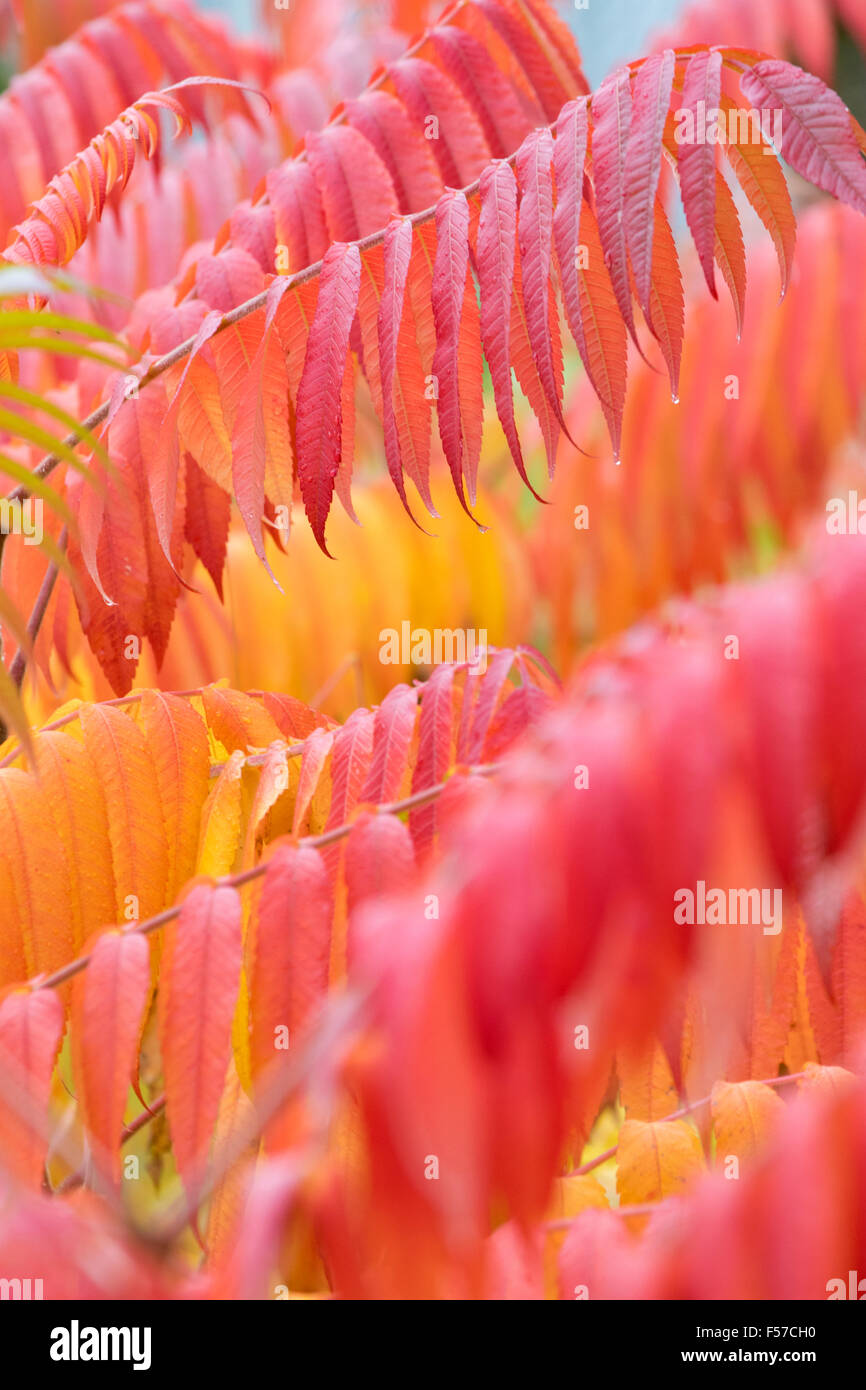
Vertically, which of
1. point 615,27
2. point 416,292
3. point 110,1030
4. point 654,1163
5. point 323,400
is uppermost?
point 615,27

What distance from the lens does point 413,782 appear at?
2.50 ft

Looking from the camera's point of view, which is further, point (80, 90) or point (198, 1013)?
point (80, 90)

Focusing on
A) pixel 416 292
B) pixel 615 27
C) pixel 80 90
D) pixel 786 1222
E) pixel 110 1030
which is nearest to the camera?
pixel 786 1222

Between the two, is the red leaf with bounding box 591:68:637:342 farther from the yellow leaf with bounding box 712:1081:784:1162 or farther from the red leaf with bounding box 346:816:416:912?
the yellow leaf with bounding box 712:1081:784:1162

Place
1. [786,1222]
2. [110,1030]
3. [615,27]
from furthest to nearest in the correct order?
[615,27] → [110,1030] → [786,1222]

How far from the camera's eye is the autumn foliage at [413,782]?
1.30 feet

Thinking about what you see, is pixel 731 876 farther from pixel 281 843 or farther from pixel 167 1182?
pixel 167 1182

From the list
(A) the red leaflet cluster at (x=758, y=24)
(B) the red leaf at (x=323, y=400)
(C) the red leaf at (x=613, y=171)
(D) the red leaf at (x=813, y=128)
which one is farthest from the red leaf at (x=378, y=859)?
(A) the red leaflet cluster at (x=758, y=24)

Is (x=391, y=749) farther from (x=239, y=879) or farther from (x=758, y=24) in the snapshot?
(x=758, y=24)

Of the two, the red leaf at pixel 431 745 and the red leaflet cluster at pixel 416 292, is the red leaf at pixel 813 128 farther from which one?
the red leaf at pixel 431 745

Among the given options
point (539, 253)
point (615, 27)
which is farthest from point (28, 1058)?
point (615, 27)

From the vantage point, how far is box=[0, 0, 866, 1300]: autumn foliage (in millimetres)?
396
